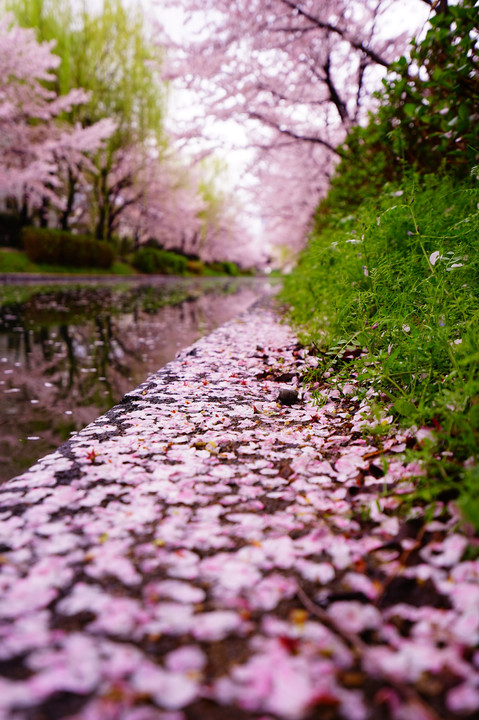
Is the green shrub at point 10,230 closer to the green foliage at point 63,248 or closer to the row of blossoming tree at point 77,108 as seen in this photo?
the row of blossoming tree at point 77,108

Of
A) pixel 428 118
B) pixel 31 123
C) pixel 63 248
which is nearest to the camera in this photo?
pixel 428 118

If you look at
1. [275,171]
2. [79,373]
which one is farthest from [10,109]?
[79,373]

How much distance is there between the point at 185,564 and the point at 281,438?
3.27 ft

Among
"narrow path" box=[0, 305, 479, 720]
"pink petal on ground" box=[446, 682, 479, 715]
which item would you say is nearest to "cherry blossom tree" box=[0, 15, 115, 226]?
"narrow path" box=[0, 305, 479, 720]

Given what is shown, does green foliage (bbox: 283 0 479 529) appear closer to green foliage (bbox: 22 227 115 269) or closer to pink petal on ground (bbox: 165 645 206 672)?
pink petal on ground (bbox: 165 645 206 672)

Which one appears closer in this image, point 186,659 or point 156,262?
point 186,659

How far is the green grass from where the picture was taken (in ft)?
4.80

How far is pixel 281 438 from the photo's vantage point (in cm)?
212

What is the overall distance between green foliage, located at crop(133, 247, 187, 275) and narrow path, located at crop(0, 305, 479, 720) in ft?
78.4

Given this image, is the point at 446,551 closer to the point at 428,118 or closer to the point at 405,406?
the point at 405,406

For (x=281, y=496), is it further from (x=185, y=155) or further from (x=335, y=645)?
(x=185, y=155)

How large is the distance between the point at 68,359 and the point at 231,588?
369cm

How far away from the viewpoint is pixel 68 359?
4355 mm

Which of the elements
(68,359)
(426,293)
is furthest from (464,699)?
(68,359)
